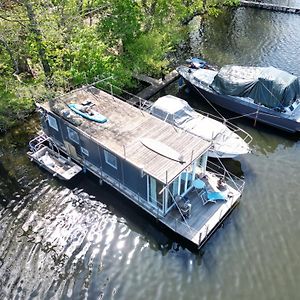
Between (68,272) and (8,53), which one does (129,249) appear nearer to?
(68,272)

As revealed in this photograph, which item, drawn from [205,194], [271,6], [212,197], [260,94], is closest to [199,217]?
[212,197]

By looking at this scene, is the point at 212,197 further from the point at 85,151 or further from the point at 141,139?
the point at 85,151

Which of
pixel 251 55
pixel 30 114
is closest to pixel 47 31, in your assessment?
pixel 30 114

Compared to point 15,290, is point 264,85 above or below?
above

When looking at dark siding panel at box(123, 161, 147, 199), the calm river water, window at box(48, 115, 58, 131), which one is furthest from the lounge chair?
window at box(48, 115, 58, 131)

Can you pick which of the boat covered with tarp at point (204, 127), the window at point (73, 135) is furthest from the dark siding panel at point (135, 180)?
the boat covered with tarp at point (204, 127)

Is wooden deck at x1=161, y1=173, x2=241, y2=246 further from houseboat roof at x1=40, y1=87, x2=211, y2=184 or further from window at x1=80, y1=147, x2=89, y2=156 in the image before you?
window at x1=80, y1=147, x2=89, y2=156

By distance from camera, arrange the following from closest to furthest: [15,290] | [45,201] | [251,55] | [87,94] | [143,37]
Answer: [15,290] < [45,201] < [87,94] < [143,37] < [251,55]
